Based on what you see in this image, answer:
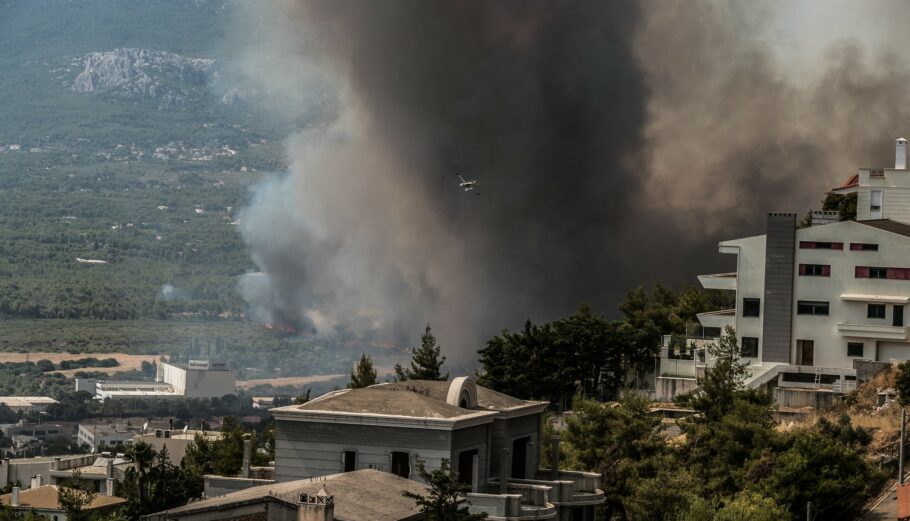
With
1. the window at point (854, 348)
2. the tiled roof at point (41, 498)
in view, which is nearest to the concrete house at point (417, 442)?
the window at point (854, 348)

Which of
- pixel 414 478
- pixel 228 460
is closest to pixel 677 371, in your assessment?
pixel 228 460

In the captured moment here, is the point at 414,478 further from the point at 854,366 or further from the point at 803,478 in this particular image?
the point at 854,366

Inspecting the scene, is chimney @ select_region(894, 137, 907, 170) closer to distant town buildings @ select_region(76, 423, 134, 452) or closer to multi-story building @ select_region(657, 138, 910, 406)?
multi-story building @ select_region(657, 138, 910, 406)

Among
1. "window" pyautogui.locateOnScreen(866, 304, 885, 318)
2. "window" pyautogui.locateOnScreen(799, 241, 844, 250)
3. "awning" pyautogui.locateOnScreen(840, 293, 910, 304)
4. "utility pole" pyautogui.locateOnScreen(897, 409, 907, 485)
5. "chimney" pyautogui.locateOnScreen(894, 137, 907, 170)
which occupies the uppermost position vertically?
"chimney" pyautogui.locateOnScreen(894, 137, 907, 170)

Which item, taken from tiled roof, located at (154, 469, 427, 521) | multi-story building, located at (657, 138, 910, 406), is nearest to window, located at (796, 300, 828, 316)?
multi-story building, located at (657, 138, 910, 406)

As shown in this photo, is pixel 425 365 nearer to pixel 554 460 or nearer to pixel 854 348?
pixel 854 348

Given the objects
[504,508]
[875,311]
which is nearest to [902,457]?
[875,311]

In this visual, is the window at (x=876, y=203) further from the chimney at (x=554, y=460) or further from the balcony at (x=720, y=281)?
the chimney at (x=554, y=460)
